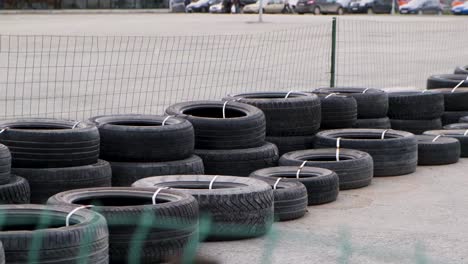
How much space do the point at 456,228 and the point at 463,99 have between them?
5.37 m

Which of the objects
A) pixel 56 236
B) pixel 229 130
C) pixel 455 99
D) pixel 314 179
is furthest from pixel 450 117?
pixel 56 236

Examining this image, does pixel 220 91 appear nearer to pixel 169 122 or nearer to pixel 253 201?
pixel 169 122

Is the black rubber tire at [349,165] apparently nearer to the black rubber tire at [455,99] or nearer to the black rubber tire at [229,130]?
the black rubber tire at [229,130]

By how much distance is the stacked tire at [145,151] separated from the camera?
916cm

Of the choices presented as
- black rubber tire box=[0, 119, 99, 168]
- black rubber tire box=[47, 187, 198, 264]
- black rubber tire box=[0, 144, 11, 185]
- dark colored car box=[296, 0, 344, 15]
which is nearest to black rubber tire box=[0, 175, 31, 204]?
black rubber tire box=[0, 144, 11, 185]

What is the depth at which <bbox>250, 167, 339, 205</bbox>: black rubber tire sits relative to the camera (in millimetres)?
9531

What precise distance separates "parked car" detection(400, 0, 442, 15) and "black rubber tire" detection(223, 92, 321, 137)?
55634mm

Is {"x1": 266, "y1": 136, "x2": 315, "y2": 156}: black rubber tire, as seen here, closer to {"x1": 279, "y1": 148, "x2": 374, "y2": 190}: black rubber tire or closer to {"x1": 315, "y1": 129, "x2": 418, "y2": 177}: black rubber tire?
{"x1": 315, "y1": 129, "x2": 418, "y2": 177}: black rubber tire

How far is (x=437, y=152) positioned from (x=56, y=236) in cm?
646

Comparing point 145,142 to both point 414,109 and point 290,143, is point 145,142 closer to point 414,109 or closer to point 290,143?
point 290,143

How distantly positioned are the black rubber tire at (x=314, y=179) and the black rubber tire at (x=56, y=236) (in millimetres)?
2984

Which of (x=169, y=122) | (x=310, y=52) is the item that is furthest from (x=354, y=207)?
(x=310, y=52)

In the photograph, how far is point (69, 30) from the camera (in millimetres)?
40156

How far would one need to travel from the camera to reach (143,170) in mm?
9133
